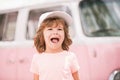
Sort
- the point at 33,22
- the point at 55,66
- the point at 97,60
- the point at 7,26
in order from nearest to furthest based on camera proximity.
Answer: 1. the point at 55,66
2. the point at 97,60
3. the point at 33,22
4. the point at 7,26

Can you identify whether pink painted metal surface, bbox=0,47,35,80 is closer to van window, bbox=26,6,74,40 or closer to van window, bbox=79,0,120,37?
van window, bbox=26,6,74,40

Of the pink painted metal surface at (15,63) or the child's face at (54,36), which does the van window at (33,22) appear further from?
the child's face at (54,36)

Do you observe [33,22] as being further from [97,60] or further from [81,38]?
[97,60]

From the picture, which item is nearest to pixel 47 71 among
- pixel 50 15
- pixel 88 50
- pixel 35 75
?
pixel 35 75

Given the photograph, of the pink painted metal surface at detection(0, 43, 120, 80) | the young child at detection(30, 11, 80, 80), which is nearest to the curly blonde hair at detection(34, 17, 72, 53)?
the young child at detection(30, 11, 80, 80)

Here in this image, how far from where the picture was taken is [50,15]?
55.7 inches

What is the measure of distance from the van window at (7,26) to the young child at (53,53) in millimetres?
893

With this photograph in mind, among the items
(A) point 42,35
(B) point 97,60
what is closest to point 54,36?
(A) point 42,35

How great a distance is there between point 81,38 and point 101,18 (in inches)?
6.3

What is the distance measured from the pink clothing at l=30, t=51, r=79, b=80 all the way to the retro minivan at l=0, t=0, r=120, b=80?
0.55m

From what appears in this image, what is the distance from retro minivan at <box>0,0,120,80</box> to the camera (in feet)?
6.37

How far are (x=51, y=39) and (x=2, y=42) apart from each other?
101 centimetres

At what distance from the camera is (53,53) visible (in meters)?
1.42

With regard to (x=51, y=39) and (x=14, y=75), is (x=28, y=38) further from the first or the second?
(x=51, y=39)
